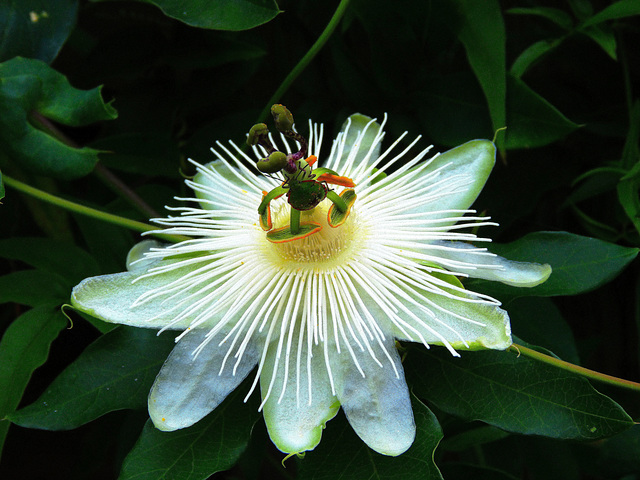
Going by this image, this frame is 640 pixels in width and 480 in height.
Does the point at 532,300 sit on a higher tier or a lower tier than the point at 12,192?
lower

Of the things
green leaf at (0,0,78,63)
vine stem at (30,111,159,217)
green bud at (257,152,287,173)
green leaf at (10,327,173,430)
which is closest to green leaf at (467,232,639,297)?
green bud at (257,152,287,173)

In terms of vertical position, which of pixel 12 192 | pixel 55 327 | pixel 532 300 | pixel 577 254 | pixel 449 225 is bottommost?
pixel 532 300

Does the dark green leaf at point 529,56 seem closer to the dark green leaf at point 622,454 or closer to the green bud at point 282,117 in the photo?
the green bud at point 282,117

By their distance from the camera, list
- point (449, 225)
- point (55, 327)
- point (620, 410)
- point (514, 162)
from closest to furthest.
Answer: point (620, 410) < point (449, 225) < point (55, 327) < point (514, 162)

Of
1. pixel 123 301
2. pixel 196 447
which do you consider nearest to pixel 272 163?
pixel 123 301

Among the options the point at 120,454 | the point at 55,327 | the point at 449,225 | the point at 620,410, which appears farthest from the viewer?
the point at 120,454

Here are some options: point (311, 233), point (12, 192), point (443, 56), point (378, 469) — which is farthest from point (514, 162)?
point (12, 192)

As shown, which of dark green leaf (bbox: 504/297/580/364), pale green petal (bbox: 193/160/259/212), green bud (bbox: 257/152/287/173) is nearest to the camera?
green bud (bbox: 257/152/287/173)

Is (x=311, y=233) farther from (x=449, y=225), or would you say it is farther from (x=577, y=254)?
(x=577, y=254)

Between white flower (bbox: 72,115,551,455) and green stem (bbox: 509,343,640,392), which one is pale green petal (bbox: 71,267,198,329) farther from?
green stem (bbox: 509,343,640,392)
